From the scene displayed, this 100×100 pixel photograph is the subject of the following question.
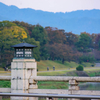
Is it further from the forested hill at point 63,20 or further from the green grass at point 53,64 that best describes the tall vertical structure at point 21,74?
the forested hill at point 63,20

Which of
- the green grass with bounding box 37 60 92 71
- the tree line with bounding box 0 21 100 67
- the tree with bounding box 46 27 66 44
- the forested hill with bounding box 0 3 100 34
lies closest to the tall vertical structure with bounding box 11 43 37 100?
the tree line with bounding box 0 21 100 67

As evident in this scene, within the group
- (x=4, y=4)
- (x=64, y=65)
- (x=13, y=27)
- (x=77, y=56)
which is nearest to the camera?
(x=13, y=27)

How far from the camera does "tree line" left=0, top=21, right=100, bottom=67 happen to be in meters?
47.5

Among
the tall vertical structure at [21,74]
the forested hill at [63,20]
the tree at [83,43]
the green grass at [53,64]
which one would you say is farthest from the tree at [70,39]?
the tall vertical structure at [21,74]

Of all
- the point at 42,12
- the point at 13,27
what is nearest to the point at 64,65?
the point at 13,27

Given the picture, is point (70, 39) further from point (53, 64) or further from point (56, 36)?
point (53, 64)

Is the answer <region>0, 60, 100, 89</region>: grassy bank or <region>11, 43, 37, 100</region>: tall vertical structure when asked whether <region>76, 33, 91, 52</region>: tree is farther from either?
<region>11, 43, 37, 100</region>: tall vertical structure

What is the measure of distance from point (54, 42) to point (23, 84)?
59.7m

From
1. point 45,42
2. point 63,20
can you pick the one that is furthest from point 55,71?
point 63,20

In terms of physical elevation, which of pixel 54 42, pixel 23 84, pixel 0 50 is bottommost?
pixel 23 84

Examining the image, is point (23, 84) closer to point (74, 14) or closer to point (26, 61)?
point (26, 61)

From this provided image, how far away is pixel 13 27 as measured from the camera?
51938 millimetres

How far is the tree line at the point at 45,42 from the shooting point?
47.5 meters

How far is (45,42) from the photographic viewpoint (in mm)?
61562
